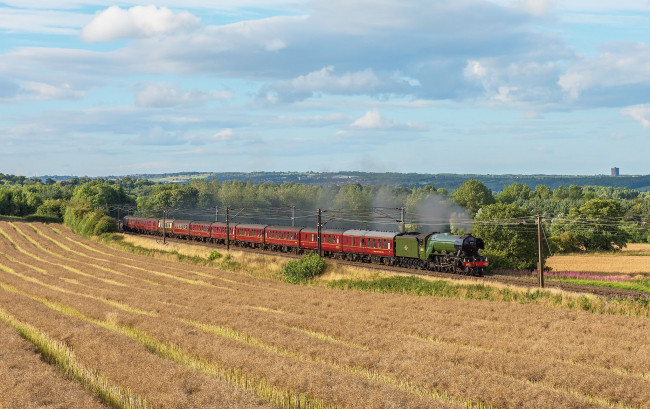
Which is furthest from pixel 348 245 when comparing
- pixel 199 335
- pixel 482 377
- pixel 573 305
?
pixel 482 377

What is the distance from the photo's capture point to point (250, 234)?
265 ft

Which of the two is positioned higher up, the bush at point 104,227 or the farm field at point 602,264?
the bush at point 104,227

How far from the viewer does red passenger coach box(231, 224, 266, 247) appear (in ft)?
259

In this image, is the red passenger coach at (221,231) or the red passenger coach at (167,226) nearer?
the red passenger coach at (221,231)

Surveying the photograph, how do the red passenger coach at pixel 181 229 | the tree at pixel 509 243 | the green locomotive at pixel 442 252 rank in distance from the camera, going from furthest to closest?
1. the red passenger coach at pixel 181 229
2. the tree at pixel 509 243
3. the green locomotive at pixel 442 252

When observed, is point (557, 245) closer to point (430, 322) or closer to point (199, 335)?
point (430, 322)

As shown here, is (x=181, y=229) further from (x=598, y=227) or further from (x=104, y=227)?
(x=598, y=227)

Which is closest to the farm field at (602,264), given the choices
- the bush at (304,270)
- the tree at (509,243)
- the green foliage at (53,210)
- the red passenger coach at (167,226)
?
the tree at (509,243)

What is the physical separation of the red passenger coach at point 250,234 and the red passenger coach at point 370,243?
1792 cm

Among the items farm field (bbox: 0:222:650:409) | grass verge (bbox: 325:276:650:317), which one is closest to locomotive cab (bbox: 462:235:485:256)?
grass verge (bbox: 325:276:650:317)

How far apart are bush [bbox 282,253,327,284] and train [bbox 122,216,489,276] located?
8518 mm

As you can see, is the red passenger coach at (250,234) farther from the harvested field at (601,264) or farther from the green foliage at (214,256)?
the harvested field at (601,264)

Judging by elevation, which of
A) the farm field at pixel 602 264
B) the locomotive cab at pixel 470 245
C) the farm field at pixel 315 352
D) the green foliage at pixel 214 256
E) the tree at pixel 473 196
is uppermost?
the tree at pixel 473 196

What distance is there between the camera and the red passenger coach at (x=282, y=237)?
235 ft
